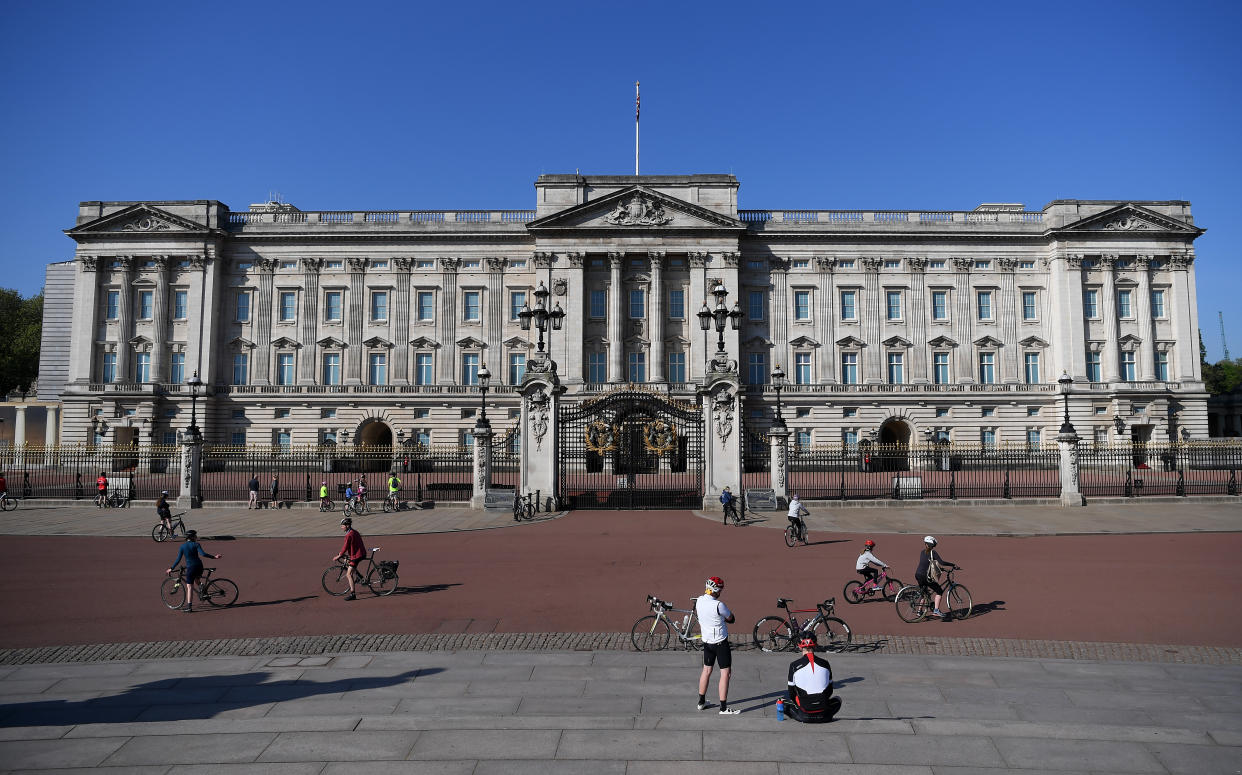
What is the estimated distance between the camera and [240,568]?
687 inches

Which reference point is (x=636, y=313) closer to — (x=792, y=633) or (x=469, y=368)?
(x=469, y=368)

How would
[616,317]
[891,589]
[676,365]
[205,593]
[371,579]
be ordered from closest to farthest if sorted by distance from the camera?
[205,593] → [891,589] → [371,579] → [616,317] → [676,365]

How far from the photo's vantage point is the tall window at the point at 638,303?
2079 inches

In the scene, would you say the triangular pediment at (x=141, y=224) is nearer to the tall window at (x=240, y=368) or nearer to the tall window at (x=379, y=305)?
the tall window at (x=240, y=368)

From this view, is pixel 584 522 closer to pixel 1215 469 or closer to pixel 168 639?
pixel 168 639

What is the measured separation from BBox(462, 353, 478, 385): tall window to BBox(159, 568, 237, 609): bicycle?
39140 millimetres

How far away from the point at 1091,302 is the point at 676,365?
105ft

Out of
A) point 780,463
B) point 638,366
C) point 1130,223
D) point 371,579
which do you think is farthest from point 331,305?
point 1130,223

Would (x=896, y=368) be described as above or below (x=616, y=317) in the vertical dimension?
below

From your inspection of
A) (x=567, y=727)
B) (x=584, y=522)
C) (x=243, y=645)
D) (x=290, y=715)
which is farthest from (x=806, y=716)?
(x=584, y=522)

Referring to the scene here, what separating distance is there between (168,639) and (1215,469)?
4934 centimetres

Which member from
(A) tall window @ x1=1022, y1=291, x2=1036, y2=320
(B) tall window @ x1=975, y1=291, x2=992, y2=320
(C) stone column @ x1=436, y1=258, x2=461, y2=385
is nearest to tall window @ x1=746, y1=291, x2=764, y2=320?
(B) tall window @ x1=975, y1=291, x2=992, y2=320

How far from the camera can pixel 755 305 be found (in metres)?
53.7

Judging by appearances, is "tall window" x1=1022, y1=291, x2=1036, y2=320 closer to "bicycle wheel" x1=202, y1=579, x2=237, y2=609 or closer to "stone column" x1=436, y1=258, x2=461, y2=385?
"stone column" x1=436, y1=258, x2=461, y2=385
